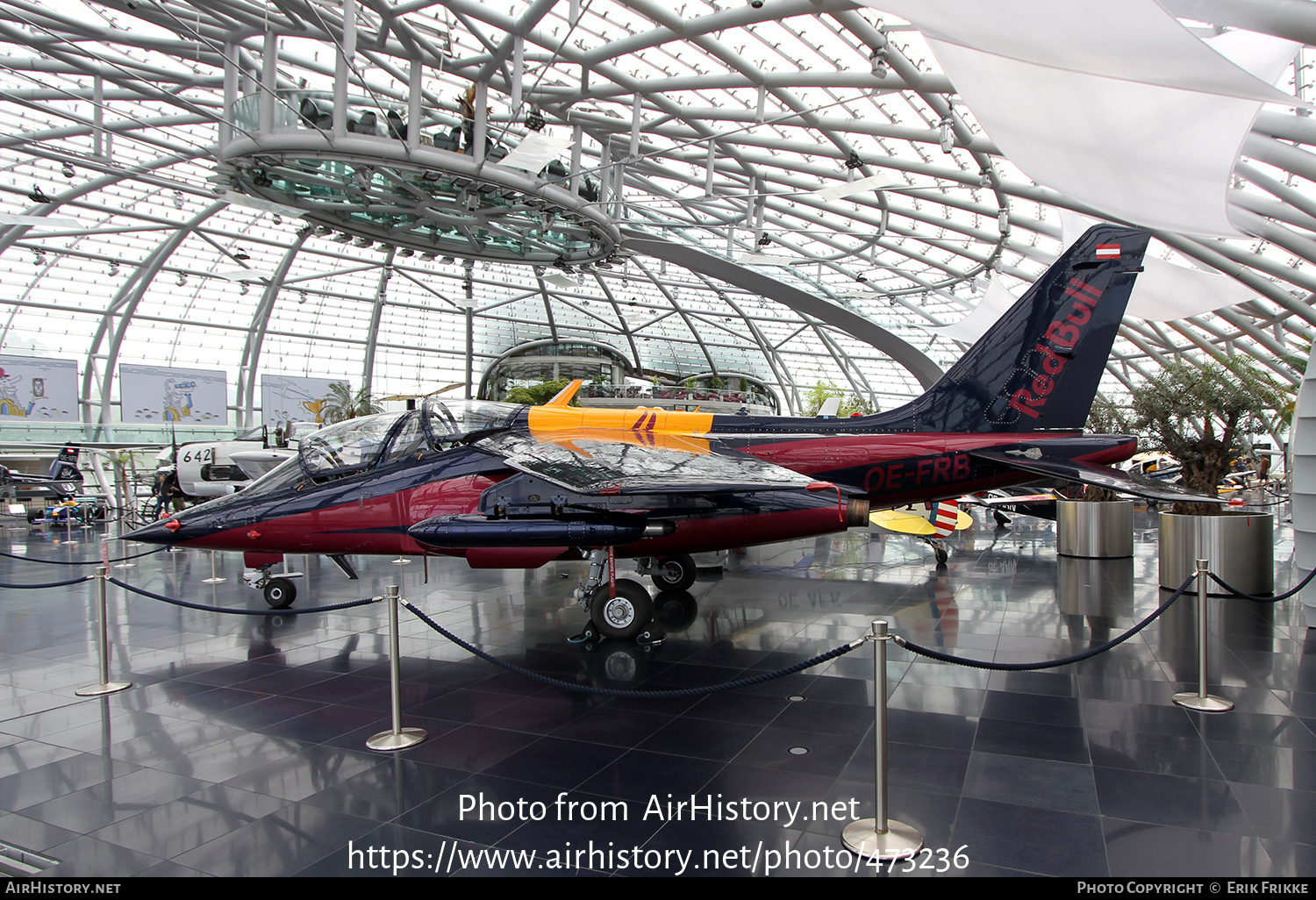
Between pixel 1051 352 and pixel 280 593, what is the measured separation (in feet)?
34.1

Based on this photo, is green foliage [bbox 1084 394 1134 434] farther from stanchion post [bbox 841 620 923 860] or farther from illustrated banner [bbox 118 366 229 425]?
illustrated banner [bbox 118 366 229 425]

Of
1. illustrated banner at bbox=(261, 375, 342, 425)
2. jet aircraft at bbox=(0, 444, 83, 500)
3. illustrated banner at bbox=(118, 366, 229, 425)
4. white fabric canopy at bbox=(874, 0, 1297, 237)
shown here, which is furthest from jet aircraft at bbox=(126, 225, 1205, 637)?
illustrated banner at bbox=(261, 375, 342, 425)

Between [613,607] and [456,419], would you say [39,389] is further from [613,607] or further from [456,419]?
[613,607]

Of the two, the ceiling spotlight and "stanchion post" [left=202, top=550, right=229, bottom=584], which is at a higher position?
the ceiling spotlight

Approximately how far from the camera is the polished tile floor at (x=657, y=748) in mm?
3418

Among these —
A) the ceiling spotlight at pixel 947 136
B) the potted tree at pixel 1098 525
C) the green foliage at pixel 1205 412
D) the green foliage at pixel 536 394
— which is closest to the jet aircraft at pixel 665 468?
the green foliage at pixel 1205 412

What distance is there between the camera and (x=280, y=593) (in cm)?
895

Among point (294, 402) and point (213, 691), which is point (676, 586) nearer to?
point (213, 691)

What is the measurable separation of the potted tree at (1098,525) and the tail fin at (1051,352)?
4.89 m

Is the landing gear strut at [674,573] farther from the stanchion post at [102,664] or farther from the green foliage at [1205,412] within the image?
the green foliage at [1205,412]

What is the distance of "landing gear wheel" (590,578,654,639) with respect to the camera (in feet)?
23.6

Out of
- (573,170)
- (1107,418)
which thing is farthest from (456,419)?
(1107,418)

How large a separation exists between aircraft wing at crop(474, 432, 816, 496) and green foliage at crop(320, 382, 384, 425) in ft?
86.7

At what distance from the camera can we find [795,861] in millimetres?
3275
